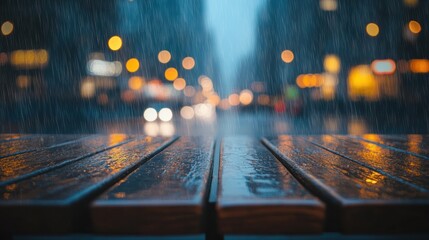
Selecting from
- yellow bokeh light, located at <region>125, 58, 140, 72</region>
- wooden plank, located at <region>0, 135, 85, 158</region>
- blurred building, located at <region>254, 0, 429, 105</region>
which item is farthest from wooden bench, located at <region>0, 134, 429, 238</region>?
yellow bokeh light, located at <region>125, 58, 140, 72</region>

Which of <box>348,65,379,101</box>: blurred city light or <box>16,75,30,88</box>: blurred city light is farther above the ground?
<box>16,75,30,88</box>: blurred city light

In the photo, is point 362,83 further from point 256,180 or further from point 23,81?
point 256,180

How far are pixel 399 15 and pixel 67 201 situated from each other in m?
26.0

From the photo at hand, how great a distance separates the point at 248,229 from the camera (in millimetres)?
917

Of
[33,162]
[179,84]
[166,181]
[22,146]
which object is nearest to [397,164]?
[166,181]

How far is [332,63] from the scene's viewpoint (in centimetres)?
2909

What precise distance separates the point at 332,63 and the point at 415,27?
Answer: 7.79 metres

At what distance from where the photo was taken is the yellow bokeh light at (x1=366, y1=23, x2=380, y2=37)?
2354 cm

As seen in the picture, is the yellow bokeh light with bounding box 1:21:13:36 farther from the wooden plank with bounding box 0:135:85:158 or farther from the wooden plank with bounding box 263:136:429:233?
the wooden plank with bounding box 263:136:429:233

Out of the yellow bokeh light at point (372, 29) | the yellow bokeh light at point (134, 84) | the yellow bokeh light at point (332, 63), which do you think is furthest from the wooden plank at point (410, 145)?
the yellow bokeh light at point (332, 63)

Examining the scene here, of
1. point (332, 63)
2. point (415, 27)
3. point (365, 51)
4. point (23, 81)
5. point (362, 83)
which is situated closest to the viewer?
point (23, 81)

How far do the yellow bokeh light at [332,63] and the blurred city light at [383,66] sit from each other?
369cm

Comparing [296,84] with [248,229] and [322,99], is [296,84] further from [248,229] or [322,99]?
[248,229]

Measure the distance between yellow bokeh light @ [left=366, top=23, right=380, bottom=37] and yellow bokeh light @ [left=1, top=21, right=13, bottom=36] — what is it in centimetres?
2121
